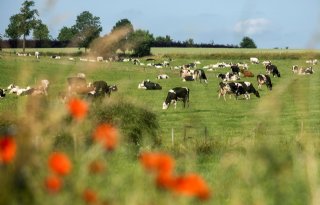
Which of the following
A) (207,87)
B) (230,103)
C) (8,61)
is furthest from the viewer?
(8,61)

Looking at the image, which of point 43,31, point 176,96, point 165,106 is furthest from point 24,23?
point 176,96

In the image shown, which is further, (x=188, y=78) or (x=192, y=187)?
(x=188, y=78)

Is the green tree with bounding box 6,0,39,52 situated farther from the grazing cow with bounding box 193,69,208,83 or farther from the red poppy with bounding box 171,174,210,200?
the grazing cow with bounding box 193,69,208,83

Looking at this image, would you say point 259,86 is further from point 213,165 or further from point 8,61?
point 213,165

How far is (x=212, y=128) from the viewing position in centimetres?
2619

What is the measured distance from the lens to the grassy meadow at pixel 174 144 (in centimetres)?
294

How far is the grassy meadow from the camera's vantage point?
2.94 metres

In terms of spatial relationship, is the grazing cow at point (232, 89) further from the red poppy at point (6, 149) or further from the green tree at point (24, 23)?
the red poppy at point (6, 149)

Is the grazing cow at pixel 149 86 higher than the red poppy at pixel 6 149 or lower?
lower

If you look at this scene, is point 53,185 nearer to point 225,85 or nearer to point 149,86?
point 225,85

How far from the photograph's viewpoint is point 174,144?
17.8 m

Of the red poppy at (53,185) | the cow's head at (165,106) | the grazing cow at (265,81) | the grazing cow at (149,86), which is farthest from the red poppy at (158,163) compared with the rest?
the grazing cow at (149,86)

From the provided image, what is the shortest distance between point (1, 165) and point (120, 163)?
969 centimetres

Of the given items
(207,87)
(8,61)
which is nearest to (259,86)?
(207,87)
